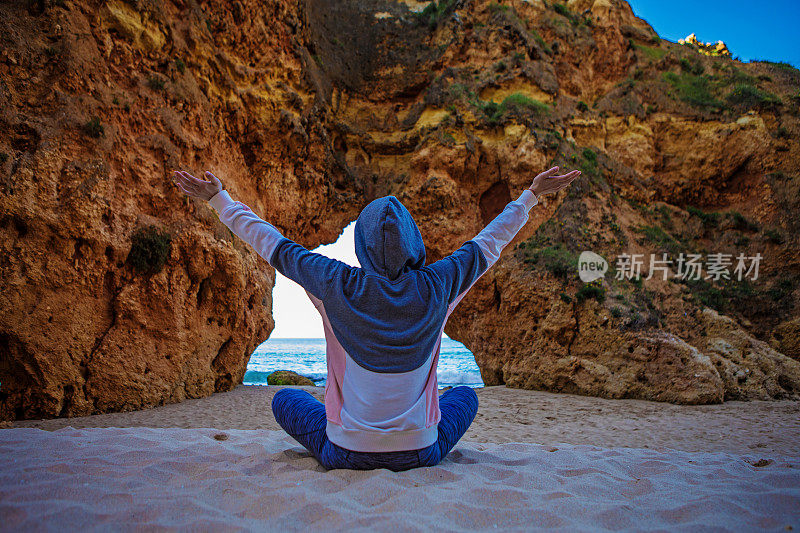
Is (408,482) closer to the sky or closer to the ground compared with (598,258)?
closer to the ground

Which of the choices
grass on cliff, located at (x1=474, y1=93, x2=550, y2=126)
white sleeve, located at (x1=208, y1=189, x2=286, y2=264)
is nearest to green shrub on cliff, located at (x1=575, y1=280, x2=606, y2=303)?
grass on cliff, located at (x1=474, y1=93, x2=550, y2=126)

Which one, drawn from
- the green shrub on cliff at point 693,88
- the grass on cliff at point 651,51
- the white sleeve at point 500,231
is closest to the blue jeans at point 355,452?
the white sleeve at point 500,231

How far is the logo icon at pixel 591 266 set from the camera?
876cm

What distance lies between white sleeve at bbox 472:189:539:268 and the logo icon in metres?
7.33

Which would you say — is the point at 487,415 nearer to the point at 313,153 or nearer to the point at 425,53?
the point at 313,153

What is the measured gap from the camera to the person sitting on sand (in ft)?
5.74

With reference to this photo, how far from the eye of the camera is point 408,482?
1771 millimetres

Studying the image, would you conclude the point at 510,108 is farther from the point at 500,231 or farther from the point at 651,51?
the point at 500,231

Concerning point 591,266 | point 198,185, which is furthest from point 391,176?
point 198,185

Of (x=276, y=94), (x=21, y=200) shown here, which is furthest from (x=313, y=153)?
(x=21, y=200)

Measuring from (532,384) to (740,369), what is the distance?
3.98m

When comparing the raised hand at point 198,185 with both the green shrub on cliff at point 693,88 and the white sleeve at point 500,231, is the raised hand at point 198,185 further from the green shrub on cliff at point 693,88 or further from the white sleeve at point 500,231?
the green shrub on cliff at point 693,88

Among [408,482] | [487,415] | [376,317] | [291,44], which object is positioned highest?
[291,44]

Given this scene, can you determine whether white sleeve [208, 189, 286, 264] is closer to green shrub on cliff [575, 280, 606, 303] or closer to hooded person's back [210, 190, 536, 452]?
hooded person's back [210, 190, 536, 452]
